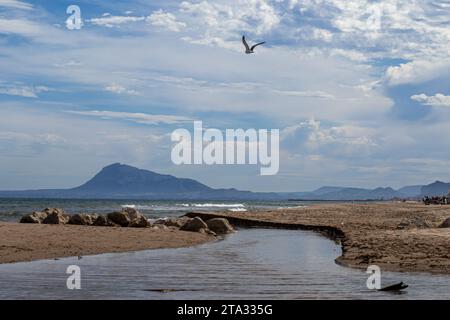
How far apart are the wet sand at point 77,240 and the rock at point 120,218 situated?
2557mm

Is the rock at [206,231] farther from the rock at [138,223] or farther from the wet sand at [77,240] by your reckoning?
the rock at [138,223]

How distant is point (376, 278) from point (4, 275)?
Answer: 10.5 metres

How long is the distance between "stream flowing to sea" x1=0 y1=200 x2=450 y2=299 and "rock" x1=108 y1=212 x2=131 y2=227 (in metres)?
13.3

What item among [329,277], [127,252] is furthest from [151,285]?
[127,252]

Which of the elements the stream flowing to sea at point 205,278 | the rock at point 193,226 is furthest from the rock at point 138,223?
the stream flowing to sea at point 205,278

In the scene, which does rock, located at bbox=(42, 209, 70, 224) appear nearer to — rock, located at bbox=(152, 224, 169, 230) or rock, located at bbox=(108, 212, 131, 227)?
rock, located at bbox=(108, 212, 131, 227)

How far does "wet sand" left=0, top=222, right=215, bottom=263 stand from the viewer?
23594 millimetres

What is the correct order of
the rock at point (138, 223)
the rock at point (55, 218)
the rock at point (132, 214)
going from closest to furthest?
the rock at point (138, 223) → the rock at point (55, 218) → the rock at point (132, 214)

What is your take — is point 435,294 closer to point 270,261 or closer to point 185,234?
point 270,261

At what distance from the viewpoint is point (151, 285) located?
1667cm

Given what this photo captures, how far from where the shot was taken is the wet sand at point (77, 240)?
23594mm

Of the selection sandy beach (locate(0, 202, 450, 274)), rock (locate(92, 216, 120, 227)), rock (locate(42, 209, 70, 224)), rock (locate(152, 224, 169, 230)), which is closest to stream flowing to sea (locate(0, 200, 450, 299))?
sandy beach (locate(0, 202, 450, 274))

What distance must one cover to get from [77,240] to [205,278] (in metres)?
12.0
